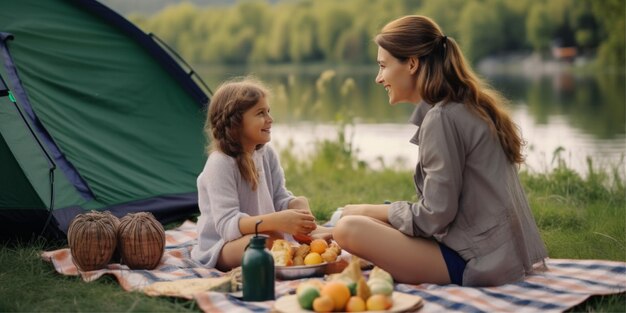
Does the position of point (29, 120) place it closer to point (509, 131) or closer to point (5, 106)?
point (5, 106)

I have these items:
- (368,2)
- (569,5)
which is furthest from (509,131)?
(368,2)

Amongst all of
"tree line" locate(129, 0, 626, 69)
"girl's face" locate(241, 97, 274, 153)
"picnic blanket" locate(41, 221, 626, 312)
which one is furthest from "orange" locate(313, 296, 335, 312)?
"tree line" locate(129, 0, 626, 69)

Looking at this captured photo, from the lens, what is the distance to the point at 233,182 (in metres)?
4.42

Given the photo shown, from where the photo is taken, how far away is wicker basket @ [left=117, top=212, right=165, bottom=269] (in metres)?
4.38

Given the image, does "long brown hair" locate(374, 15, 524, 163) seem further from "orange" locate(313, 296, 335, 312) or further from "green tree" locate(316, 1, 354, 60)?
"green tree" locate(316, 1, 354, 60)

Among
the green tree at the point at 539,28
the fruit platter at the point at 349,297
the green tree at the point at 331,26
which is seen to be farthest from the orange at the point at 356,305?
the green tree at the point at 331,26

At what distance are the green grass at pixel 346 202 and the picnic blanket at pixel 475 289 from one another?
60 mm

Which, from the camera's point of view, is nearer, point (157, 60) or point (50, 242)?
point (50, 242)

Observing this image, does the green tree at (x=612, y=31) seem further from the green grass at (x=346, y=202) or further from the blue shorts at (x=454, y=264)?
the blue shorts at (x=454, y=264)

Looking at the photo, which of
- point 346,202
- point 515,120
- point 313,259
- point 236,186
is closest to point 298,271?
point 313,259

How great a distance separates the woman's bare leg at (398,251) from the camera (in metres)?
3.95

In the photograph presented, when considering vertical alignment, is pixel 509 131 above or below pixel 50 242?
above

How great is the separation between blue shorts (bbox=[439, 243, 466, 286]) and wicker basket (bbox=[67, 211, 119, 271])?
5.33ft

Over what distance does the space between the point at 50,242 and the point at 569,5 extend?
118 feet
